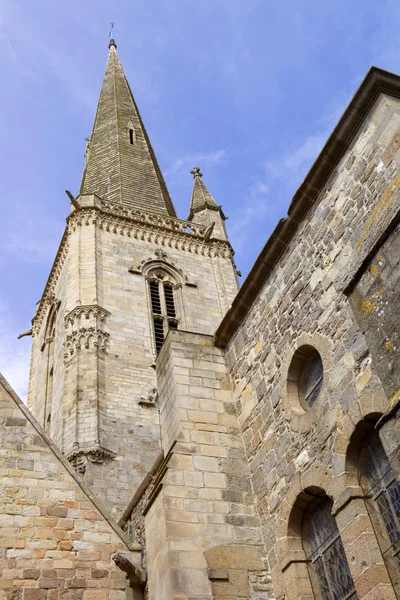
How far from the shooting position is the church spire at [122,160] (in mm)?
25781

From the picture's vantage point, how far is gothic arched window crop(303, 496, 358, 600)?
5.63m

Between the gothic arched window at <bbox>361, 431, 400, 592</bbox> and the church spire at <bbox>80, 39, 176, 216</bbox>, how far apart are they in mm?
18686

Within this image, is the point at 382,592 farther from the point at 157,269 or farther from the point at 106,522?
the point at 157,269

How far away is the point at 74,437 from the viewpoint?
1520 cm

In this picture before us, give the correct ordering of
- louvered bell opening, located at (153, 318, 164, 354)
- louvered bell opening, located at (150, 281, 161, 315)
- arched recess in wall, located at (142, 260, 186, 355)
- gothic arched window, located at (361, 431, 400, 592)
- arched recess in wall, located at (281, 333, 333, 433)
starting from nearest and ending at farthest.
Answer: gothic arched window, located at (361, 431, 400, 592) → arched recess in wall, located at (281, 333, 333, 433) → louvered bell opening, located at (153, 318, 164, 354) → arched recess in wall, located at (142, 260, 186, 355) → louvered bell opening, located at (150, 281, 161, 315)

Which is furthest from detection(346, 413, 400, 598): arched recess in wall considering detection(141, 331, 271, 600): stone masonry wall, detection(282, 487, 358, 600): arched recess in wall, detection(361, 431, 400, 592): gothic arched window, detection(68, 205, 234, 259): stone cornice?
detection(68, 205, 234, 259): stone cornice

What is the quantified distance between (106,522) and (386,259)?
420cm

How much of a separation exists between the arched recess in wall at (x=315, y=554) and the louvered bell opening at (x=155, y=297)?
45.3ft

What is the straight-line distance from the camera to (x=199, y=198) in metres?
27.2

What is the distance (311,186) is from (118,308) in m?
12.7

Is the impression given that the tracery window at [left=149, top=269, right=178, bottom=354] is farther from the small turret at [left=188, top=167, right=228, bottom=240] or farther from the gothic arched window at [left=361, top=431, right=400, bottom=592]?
the gothic arched window at [left=361, top=431, right=400, bottom=592]

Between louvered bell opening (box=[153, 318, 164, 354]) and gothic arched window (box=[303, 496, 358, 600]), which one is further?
louvered bell opening (box=[153, 318, 164, 354])

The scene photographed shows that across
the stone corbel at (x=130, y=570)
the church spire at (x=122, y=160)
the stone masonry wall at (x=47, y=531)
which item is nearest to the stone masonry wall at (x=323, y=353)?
the stone corbel at (x=130, y=570)

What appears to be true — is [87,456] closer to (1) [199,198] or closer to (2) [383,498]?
(2) [383,498]
